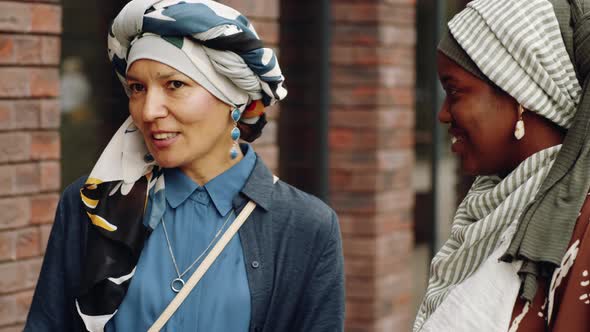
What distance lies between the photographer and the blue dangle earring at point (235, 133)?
2898 millimetres

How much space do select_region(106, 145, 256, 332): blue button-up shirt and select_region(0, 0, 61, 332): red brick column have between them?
3.62 ft

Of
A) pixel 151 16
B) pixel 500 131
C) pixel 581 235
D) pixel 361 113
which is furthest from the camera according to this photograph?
pixel 361 113

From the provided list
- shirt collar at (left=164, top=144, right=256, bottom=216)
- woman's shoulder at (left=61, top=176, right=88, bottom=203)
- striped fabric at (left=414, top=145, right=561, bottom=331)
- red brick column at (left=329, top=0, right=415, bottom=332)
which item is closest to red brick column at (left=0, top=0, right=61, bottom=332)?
woman's shoulder at (left=61, top=176, right=88, bottom=203)

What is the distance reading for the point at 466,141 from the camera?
99.2 inches

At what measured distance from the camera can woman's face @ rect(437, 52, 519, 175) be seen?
2.46 m

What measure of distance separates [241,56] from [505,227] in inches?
31.8

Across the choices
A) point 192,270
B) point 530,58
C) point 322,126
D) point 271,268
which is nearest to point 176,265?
point 192,270

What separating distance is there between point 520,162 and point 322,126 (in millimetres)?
3402

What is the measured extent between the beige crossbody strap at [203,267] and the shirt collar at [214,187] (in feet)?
0.16

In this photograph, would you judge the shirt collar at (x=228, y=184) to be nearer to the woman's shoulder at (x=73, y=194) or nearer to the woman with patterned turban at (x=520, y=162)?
the woman's shoulder at (x=73, y=194)

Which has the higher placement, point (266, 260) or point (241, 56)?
point (241, 56)

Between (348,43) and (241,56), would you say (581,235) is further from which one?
(348,43)

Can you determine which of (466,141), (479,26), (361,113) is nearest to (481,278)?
(466,141)

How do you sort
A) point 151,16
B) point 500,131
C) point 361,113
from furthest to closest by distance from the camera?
→ point 361,113 → point 151,16 → point 500,131
